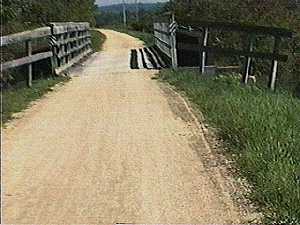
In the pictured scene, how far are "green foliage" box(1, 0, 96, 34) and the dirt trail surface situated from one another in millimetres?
1194

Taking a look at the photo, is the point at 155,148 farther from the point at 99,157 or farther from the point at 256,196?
the point at 256,196

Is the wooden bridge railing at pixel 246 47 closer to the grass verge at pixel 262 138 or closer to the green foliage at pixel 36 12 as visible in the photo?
the grass verge at pixel 262 138

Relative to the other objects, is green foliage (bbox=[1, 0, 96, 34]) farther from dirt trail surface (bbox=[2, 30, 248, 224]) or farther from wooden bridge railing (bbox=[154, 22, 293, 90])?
wooden bridge railing (bbox=[154, 22, 293, 90])

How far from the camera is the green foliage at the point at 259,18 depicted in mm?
17345

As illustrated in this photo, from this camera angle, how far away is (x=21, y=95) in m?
8.33

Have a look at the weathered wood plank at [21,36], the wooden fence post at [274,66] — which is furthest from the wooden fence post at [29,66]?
the wooden fence post at [274,66]

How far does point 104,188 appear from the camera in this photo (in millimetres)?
5863

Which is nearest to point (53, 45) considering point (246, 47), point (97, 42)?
point (246, 47)

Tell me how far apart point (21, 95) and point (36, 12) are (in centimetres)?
1092

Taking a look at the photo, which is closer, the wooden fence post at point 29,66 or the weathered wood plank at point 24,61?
the weathered wood plank at point 24,61

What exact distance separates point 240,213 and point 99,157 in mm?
1755

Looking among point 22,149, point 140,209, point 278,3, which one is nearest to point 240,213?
point 140,209

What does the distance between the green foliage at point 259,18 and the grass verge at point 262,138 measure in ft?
20.0

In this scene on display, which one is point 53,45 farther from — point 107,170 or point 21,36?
point 107,170
